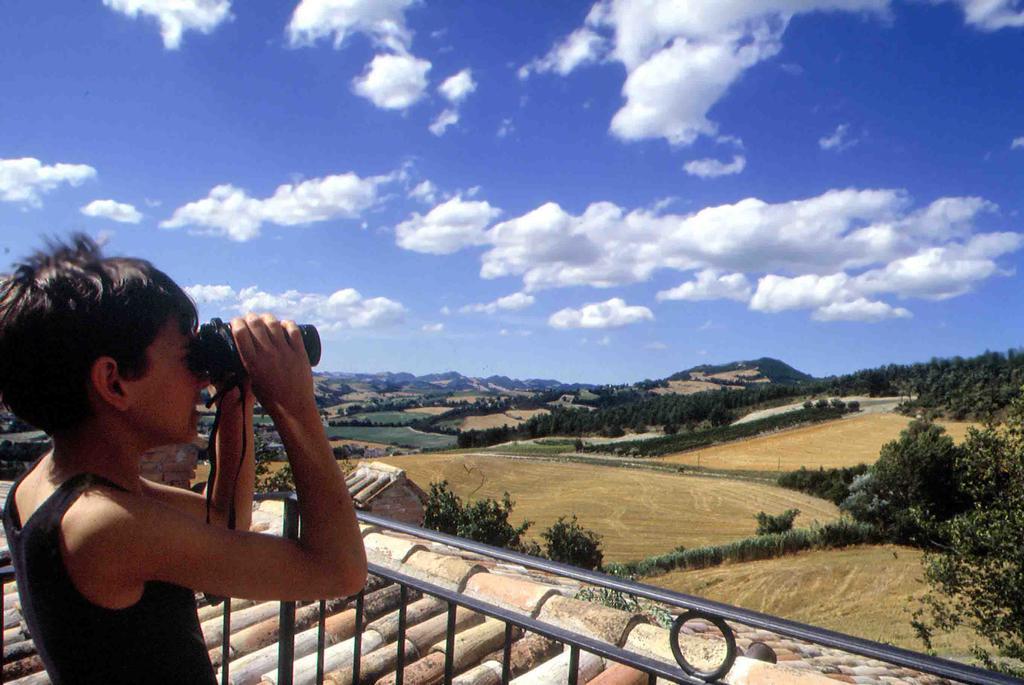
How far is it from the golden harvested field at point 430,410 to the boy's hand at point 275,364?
86.8 metres

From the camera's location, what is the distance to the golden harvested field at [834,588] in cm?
2272

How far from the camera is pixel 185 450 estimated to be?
26.4 feet

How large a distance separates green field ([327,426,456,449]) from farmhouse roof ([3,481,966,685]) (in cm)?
5505

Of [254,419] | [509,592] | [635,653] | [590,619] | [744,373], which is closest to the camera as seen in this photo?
[635,653]

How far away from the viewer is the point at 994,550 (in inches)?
598

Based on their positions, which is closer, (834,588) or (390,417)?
(834,588)

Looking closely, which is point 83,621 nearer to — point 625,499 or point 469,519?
point 469,519

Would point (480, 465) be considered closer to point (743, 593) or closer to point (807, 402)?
point (743, 593)

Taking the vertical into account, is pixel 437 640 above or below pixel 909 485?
above

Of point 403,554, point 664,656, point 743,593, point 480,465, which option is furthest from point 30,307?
point 480,465

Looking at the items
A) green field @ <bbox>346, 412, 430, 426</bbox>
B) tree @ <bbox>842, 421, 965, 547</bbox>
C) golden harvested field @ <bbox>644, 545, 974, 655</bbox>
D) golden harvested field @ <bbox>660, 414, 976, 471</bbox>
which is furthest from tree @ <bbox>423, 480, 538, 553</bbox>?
green field @ <bbox>346, 412, 430, 426</bbox>

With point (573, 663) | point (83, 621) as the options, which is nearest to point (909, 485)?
point (573, 663)

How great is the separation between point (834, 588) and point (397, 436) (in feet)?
152

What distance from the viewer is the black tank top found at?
1079mm
